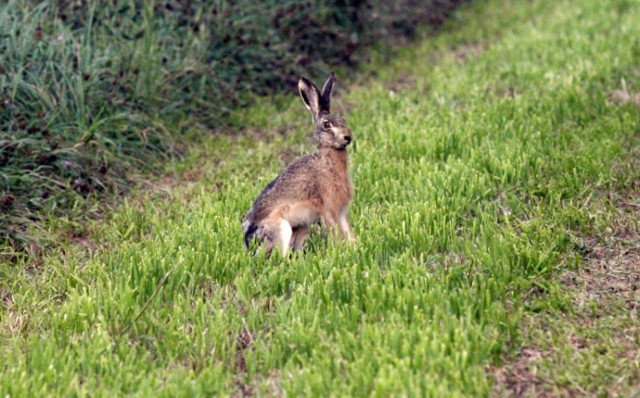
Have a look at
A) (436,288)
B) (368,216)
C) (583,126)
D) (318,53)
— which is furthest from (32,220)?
(318,53)

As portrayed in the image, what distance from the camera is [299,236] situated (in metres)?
5.98

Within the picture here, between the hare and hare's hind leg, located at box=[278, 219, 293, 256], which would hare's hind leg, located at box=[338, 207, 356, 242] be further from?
hare's hind leg, located at box=[278, 219, 293, 256]

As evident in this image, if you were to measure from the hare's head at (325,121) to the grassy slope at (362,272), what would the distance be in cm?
56

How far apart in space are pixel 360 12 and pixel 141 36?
4.06 m

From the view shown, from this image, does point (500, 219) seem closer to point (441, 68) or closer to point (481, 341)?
point (481, 341)

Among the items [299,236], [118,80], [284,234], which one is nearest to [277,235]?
[284,234]

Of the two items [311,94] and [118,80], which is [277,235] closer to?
[311,94]

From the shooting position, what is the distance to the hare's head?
5.97 meters

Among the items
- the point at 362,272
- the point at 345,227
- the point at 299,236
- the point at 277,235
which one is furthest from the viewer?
the point at 299,236

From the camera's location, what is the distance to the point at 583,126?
7902mm

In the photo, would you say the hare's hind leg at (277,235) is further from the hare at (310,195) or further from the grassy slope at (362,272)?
the grassy slope at (362,272)

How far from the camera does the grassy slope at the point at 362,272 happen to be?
168 inches

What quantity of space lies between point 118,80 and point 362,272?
3987 millimetres

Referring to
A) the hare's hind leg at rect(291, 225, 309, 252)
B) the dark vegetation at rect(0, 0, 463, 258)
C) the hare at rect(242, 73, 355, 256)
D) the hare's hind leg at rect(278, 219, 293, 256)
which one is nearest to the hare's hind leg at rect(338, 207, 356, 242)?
the hare at rect(242, 73, 355, 256)
